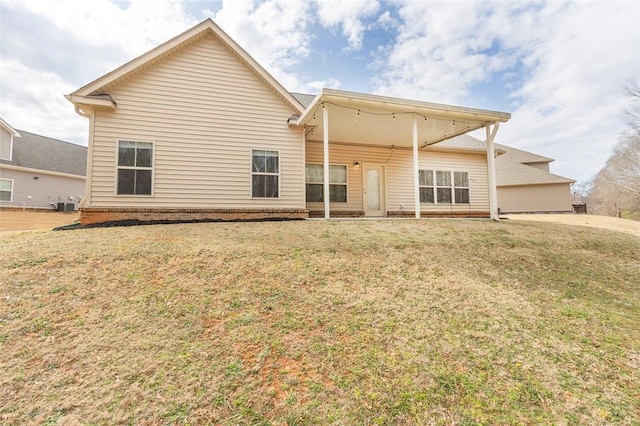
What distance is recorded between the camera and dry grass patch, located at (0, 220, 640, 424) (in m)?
2.03

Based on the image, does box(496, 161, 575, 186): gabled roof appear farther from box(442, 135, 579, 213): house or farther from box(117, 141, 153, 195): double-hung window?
box(117, 141, 153, 195): double-hung window

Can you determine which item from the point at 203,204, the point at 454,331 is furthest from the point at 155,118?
the point at 454,331

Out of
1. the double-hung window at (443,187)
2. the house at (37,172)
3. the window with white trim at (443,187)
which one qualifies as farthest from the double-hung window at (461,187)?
the house at (37,172)

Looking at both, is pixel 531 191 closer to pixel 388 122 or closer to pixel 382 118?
pixel 388 122

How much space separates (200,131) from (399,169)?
26.1 feet

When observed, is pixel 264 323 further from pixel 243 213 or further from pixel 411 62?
pixel 411 62

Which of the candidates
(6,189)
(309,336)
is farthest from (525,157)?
(6,189)

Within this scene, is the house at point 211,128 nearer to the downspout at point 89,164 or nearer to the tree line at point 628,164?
the downspout at point 89,164

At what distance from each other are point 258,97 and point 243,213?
3.76m

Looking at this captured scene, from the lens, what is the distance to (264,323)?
2.95 metres

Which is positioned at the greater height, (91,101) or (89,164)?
(91,101)

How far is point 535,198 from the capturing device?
2070 centimetres

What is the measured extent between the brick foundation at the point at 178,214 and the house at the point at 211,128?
3cm

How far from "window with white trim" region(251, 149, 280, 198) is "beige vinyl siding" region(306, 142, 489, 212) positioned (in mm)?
2073
